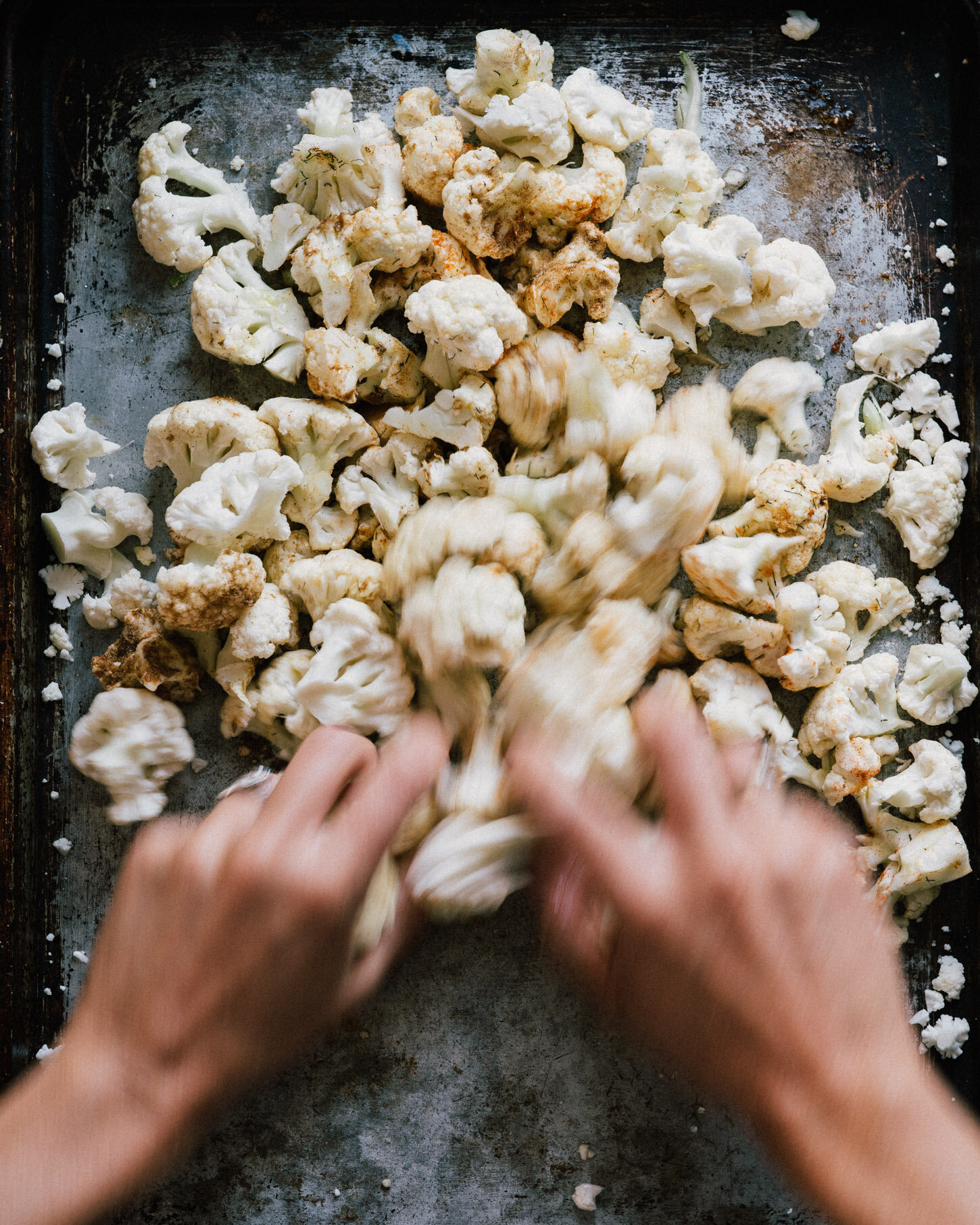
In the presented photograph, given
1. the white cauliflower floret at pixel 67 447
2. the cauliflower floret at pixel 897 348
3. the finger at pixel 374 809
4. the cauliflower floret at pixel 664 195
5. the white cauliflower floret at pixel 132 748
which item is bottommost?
the white cauliflower floret at pixel 132 748

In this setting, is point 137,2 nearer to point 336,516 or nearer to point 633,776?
point 336,516

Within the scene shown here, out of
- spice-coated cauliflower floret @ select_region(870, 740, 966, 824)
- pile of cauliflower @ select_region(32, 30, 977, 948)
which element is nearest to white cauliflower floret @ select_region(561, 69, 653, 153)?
pile of cauliflower @ select_region(32, 30, 977, 948)

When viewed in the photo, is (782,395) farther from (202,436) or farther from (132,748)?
(132,748)

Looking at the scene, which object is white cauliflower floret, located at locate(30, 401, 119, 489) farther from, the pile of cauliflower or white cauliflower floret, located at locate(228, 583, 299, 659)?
white cauliflower floret, located at locate(228, 583, 299, 659)

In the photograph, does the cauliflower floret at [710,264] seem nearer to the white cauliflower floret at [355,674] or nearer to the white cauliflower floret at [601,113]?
the white cauliflower floret at [601,113]

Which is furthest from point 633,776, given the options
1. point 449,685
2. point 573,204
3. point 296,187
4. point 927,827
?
point 296,187

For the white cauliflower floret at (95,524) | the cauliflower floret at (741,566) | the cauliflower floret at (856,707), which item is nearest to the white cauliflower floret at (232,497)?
the white cauliflower floret at (95,524)
